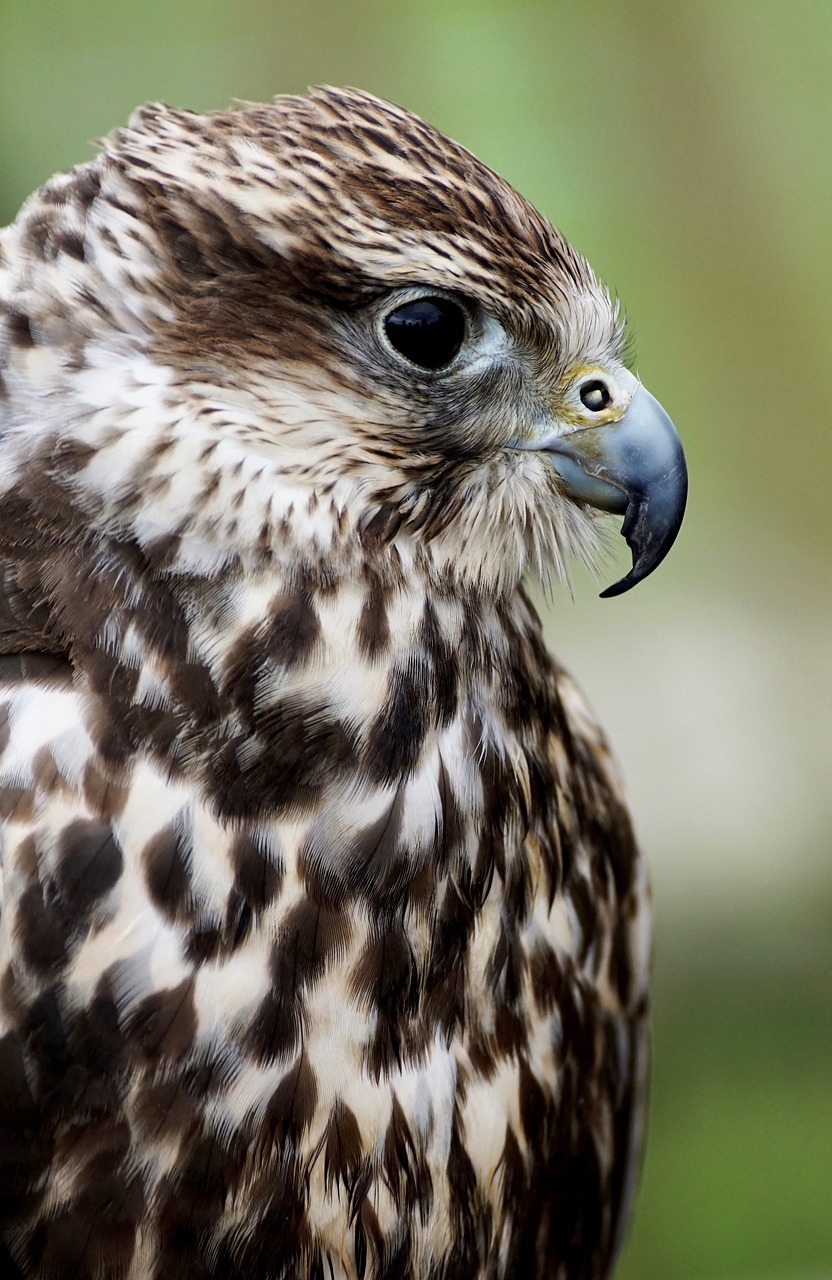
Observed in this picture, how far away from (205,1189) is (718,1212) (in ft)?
7.75

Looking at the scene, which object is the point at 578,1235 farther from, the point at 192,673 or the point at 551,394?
the point at 551,394

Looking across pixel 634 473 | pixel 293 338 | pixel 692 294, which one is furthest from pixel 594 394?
pixel 692 294

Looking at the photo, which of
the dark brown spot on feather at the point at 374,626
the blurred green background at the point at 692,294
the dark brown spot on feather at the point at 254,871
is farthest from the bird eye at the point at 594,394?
the blurred green background at the point at 692,294

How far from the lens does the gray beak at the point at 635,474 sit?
1368 mm

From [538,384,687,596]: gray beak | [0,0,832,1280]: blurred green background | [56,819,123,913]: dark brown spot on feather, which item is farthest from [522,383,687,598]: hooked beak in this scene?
[0,0,832,1280]: blurred green background

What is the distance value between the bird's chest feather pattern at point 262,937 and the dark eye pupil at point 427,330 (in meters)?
0.21

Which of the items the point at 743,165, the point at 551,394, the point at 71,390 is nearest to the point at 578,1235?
the point at 551,394

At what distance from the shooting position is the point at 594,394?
1.42m

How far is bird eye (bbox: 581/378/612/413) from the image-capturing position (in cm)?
141

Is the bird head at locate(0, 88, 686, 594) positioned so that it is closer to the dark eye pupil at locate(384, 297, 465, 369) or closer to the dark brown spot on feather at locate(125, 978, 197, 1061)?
the dark eye pupil at locate(384, 297, 465, 369)

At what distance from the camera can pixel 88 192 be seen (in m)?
1.33

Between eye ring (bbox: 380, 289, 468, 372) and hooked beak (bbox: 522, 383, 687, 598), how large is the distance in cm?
14

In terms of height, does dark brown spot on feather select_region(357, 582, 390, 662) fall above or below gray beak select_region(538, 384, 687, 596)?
below

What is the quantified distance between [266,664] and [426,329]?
1.15ft
